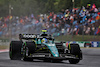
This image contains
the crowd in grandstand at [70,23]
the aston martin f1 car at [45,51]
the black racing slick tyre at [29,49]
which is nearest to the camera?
the aston martin f1 car at [45,51]

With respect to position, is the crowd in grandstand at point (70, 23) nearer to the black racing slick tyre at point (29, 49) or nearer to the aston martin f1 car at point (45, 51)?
the aston martin f1 car at point (45, 51)

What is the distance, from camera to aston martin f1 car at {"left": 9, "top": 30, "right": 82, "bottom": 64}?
15.0 m

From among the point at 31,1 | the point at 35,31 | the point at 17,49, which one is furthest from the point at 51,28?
the point at 17,49

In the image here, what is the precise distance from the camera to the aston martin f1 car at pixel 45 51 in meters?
15.0

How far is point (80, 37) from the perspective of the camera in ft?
173

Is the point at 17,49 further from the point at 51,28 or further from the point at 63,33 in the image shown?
the point at 51,28

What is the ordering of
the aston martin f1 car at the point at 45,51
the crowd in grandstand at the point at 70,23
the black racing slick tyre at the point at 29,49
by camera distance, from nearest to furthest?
the aston martin f1 car at the point at 45,51, the black racing slick tyre at the point at 29,49, the crowd in grandstand at the point at 70,23

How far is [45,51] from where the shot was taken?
15664mm

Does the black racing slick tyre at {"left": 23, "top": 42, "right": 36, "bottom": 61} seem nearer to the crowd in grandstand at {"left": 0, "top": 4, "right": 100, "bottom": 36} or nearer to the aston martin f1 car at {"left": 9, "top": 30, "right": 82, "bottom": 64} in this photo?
the aston martin f1 car at {"left": 9, "top": 30, "right": 82, "bottom": 64}

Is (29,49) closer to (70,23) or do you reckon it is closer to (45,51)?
(45,51)

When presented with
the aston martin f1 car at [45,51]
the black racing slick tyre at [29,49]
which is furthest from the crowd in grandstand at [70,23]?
the black racing slick tyre at [29,49]

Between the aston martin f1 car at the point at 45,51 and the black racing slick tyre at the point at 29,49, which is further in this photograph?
the black racing slick tyre at the point at 29,49

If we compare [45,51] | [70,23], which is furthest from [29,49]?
[70,23]

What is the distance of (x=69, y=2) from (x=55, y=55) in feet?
203
